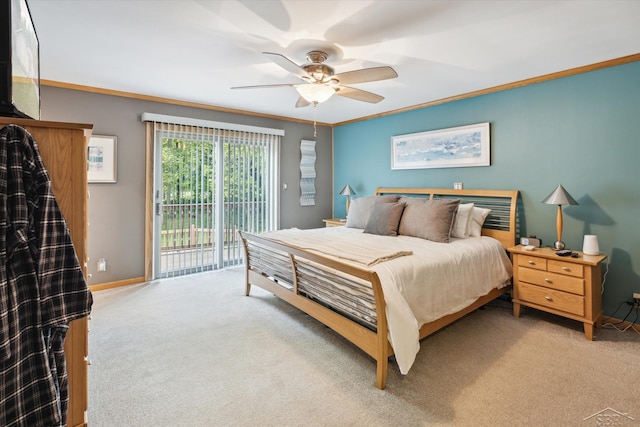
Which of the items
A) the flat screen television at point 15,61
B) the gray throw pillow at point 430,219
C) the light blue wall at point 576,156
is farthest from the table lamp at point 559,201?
the flat screen television at point 15,61

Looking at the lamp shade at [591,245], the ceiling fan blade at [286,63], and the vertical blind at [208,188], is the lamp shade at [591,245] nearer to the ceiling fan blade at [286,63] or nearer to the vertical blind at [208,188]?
the ceiling fan blade at [286,63]

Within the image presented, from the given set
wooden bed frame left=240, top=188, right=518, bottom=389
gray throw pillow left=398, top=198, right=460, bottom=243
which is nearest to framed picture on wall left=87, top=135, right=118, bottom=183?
wooden bed frame left=240, top=188, right=518, bottom=389

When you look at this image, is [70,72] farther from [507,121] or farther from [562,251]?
[562,251]

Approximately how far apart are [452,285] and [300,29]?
2.35 m

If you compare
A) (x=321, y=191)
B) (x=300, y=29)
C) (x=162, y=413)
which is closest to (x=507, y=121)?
(x=300, y=29)

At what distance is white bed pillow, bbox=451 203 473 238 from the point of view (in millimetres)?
Result: 3533

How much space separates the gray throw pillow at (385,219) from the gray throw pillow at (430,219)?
0.25 feet

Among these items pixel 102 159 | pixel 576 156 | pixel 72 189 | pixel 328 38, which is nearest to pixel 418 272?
pixel 328 38

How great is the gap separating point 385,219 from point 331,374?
A: 1953 millimetres

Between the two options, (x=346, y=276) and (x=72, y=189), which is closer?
(x=72, y=189)

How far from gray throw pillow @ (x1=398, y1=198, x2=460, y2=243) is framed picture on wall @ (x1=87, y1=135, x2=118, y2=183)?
3.65 metres

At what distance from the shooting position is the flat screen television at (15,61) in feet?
3.59

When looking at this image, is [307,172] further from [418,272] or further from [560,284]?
[560,284]

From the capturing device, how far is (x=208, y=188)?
4.62 meters
